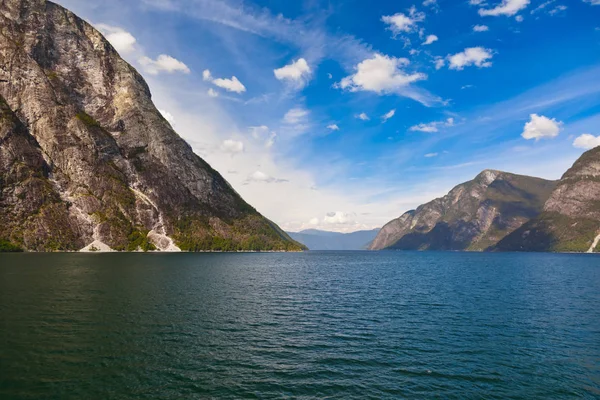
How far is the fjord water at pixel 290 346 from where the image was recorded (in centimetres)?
2767

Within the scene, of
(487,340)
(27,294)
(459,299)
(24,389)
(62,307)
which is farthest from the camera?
(459,299)

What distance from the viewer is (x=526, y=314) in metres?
56.2

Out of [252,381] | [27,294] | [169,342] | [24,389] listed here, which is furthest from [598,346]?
[27,294]

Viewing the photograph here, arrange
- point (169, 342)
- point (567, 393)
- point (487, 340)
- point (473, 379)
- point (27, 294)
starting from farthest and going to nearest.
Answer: point (27, 294) → point (487, 340) → point (169, 342) → point (473, 379) → point (567, 393)

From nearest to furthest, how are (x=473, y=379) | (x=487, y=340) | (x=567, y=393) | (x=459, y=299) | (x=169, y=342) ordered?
(x=567, y=393) → (x=473, y=379) → (x=169, y=342) → (x=487, y=340) → (x=459, y=299)

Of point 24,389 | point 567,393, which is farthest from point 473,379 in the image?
point 24,389

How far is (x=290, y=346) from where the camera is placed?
3838 cm

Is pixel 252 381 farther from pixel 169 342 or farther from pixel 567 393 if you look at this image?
pixel 567 393

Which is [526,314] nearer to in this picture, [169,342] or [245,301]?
[245,301]

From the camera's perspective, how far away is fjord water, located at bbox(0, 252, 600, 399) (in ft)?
90.8

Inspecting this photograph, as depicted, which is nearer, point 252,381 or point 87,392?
point 87,392

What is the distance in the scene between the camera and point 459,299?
70.6m

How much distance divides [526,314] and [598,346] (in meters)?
17.0

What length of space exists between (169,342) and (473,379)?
31726mm
